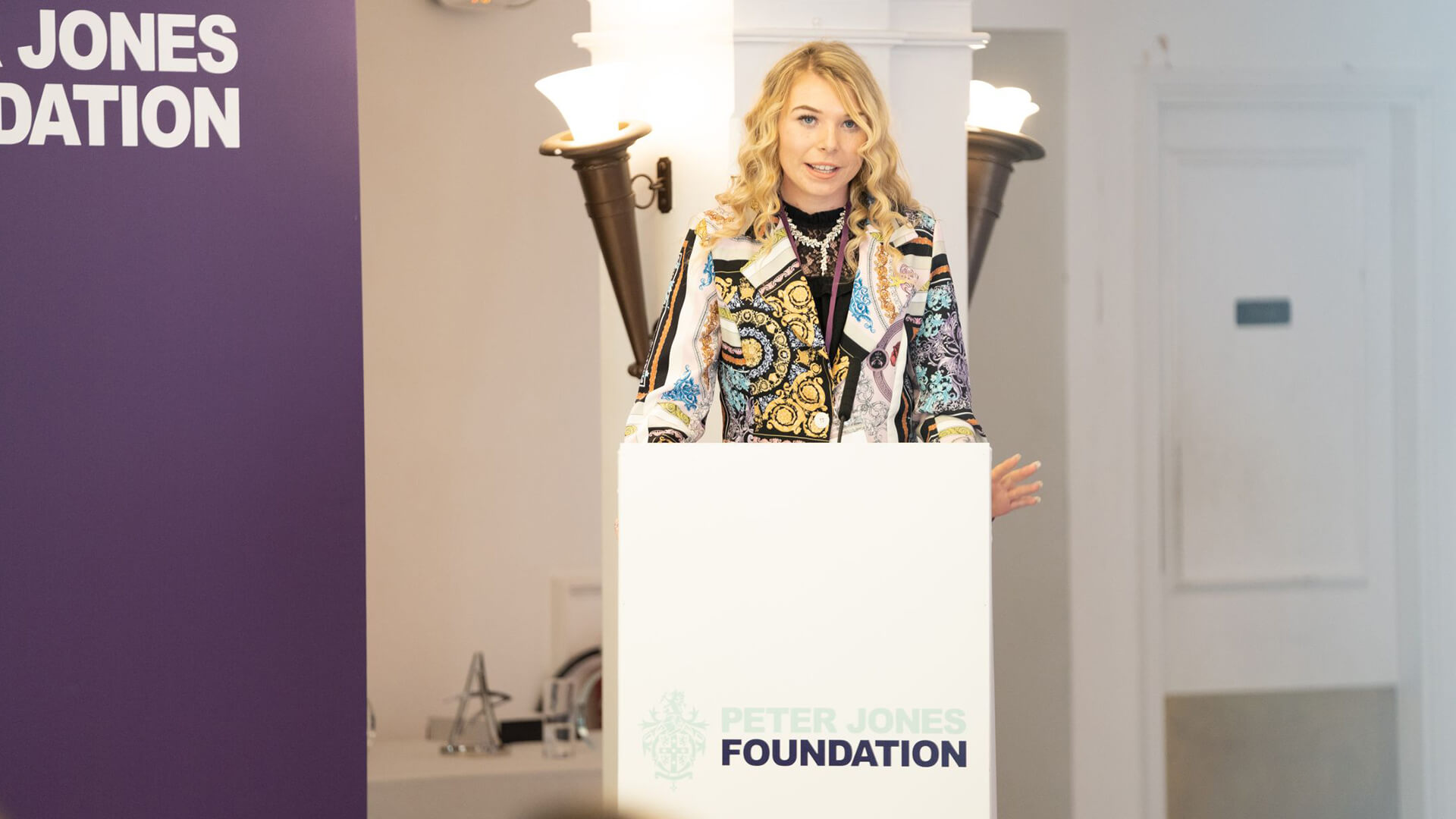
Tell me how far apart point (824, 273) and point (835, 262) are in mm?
26

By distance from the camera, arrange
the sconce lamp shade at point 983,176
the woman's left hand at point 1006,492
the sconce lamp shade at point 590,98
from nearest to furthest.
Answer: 1. the woman's left hand at point 1006,492
2. the sconce lamp shade at point 590,98
3. the sconce lamp shade at point 983,176

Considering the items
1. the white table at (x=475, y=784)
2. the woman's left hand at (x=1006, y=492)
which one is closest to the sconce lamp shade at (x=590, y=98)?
the woman's left hand at (x=1006, y=492)

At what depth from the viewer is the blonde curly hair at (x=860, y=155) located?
212cm

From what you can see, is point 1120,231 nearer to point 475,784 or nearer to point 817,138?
point 817,138

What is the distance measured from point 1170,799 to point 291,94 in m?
3.05

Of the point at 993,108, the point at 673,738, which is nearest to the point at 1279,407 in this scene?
the point at 993,108

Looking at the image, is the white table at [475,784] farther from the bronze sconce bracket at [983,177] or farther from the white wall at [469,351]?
the bronze sconce bracket at [983,177]

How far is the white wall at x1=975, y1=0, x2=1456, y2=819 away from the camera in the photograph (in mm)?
3666

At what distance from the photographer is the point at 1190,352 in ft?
12.5

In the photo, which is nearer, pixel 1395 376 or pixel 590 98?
pixel 590 98

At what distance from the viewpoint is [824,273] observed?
2.15 m

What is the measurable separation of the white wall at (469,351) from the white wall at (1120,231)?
1.39 m

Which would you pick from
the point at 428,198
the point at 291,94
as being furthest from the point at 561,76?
the point at 428,198

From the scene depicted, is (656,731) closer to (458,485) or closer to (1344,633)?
(458,485)
